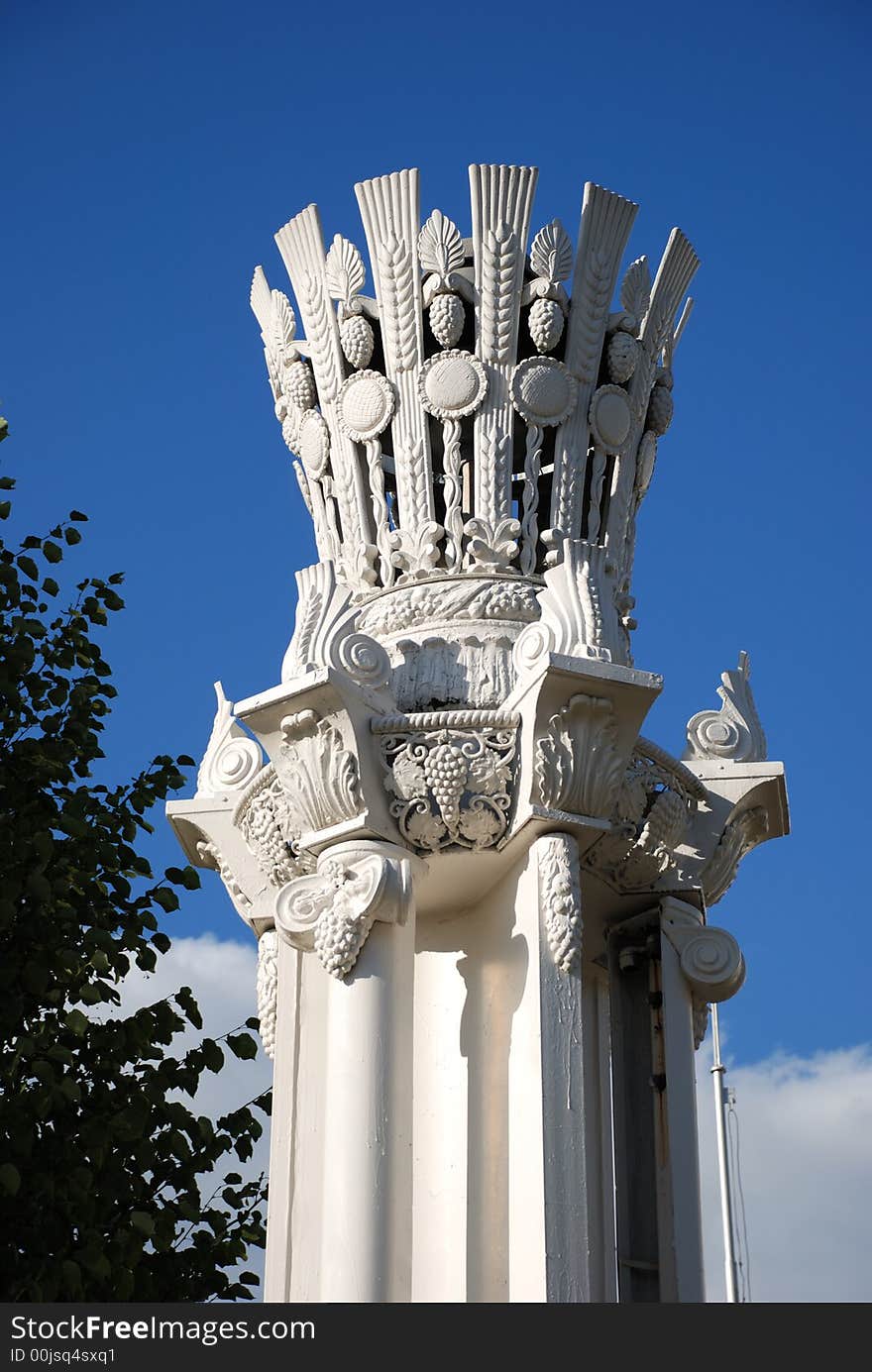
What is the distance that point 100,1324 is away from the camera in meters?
9.77

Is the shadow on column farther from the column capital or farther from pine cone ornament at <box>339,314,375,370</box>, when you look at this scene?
pine cone ornament at <box>339,314,375,370</box>

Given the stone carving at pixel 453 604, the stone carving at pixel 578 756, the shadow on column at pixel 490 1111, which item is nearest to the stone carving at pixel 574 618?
the stone carving at pixel 578 756

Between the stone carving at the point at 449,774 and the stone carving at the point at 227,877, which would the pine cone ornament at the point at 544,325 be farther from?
the stone carving at the point at 227,877

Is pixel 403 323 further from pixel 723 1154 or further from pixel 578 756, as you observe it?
pixel 723 1154

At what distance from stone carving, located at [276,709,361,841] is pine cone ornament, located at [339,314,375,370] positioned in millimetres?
2999

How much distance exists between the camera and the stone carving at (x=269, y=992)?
13.3 meters

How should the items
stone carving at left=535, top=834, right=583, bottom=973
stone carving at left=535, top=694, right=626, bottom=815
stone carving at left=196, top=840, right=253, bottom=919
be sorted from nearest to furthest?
stone carving at left=535, top=834, right=583, bottom=973 → stone carving at left=535, top=694, right=626, bottom=815 → stone carving at left=196, top=840, right=253, bottom=919

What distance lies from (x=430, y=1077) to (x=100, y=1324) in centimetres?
368

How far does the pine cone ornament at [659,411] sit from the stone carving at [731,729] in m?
1.87

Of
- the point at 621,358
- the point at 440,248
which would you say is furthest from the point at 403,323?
the point at 621,358

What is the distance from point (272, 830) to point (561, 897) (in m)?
2.19

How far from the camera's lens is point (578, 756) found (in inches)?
487

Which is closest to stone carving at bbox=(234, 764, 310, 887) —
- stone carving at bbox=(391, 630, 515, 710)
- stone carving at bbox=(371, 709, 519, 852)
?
stone carving at bbox=(371, 709, 519, 852)

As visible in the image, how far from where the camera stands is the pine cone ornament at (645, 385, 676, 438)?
14820 millimetres
